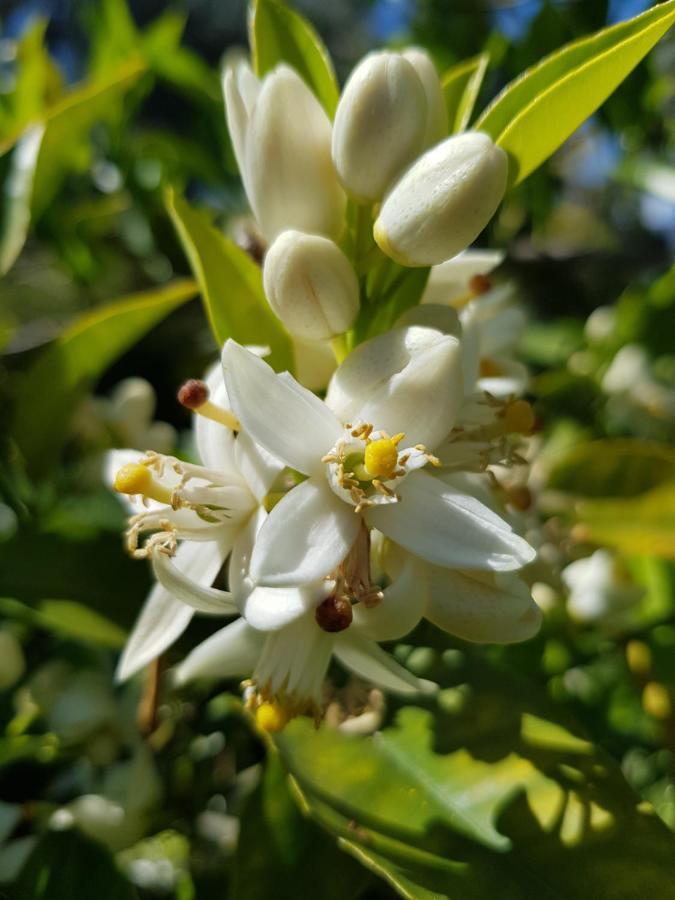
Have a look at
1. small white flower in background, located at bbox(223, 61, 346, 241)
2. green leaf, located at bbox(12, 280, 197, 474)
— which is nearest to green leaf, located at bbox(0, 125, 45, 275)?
green leaf, located at bbox(12, 280, 197, 474)

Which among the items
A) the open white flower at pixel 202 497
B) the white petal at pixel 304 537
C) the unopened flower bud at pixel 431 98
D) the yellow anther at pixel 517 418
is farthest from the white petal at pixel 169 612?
the unopened flower bud at pixel 431 98

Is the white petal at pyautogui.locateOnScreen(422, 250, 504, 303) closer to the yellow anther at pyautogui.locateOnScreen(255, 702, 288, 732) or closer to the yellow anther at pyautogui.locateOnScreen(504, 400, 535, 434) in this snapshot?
the yellow anther at pyautogui.locateOnScreen(504, 400, 535, 434)

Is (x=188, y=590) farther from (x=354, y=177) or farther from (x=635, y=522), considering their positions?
(x=635, y=522)

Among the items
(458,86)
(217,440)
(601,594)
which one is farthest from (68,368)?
(601,594)

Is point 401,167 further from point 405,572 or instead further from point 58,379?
point 58,379

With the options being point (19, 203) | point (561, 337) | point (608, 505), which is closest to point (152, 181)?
point (19, 203)
